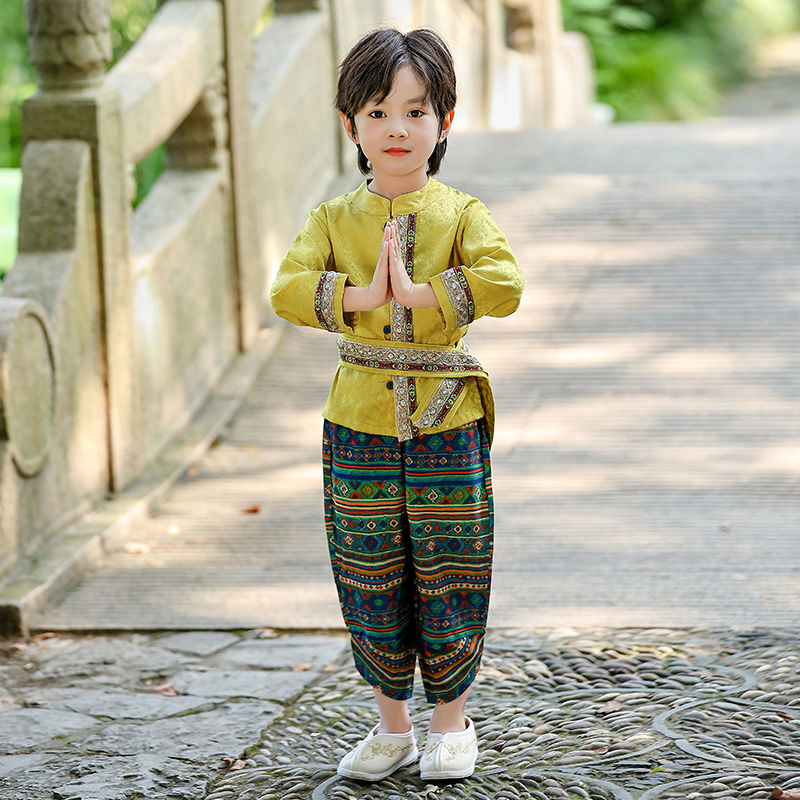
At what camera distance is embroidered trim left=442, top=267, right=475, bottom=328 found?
280 centimetres

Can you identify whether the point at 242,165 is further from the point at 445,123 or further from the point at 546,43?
the point at 546,43

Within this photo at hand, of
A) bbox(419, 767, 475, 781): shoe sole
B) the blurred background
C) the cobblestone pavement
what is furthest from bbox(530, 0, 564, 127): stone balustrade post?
bbox(419, 767, 475, 781): shoe sole

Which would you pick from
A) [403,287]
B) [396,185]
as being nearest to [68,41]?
[396,185]

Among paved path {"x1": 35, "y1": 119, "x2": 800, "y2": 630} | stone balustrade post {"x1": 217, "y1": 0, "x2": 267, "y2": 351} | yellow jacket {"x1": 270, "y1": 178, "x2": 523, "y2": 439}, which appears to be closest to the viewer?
yellow jacket {"x1": 270, "y1": 178, "x2": 523, "y2": 439}

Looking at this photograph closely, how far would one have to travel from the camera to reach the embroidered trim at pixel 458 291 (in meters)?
2.80

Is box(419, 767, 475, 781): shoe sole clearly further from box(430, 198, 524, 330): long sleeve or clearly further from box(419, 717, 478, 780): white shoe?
box(430, 198, 524, 330): long sleeve

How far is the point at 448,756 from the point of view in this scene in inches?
119

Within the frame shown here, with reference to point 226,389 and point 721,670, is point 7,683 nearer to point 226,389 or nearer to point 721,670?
point 721,670

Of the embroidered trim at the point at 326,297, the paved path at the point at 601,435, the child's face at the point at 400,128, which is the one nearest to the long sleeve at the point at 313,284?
the embroidered trim at the point at 326,297

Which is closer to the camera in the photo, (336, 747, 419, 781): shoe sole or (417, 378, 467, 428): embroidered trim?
(417, 378, 467, 428): embroidered trim

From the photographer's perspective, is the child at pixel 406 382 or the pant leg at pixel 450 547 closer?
the child at pixel 406 382

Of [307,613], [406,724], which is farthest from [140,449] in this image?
[406,724]

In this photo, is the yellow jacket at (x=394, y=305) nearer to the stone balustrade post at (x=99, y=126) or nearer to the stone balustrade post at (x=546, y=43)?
the stone balustrade post at (x=99, y=126)

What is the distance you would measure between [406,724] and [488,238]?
3.77 ft
